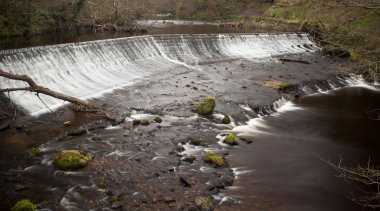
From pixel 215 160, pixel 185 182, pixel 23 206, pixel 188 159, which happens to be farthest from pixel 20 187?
pixel 215 160

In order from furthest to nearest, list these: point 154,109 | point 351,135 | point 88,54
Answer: point 88,54, point 154,109, point 351,135

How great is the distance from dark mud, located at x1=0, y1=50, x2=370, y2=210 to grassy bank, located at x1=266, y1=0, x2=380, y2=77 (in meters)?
3.95

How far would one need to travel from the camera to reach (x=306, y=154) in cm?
1116

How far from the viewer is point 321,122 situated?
1416 centimetres

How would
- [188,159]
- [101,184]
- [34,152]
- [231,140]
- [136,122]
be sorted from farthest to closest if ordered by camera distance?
[136,122]
[231,140]
[188,159]
[34,152]
[101,184]

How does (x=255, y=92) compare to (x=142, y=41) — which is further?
(x=142, y=41)

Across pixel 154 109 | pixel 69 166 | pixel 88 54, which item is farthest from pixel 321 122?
pixel 88 54

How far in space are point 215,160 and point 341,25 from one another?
2076 centimetres

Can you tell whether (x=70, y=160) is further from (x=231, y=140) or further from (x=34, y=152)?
(x=231, y=140)

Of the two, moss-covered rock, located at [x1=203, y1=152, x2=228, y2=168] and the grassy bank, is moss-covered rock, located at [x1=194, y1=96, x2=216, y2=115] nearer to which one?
moss-covered rock, located at [x1=203, y1=152, x2=228, y2=168]

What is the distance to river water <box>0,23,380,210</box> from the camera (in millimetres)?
8508

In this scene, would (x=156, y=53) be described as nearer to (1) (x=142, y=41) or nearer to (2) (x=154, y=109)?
(1) (x=142, y=41)

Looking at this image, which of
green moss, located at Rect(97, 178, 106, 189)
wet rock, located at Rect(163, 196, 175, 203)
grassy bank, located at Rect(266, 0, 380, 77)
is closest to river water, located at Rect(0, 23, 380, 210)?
green moss, located at Rect(97, 178, 106, 189)

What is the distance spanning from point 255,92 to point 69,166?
10.4 metres
